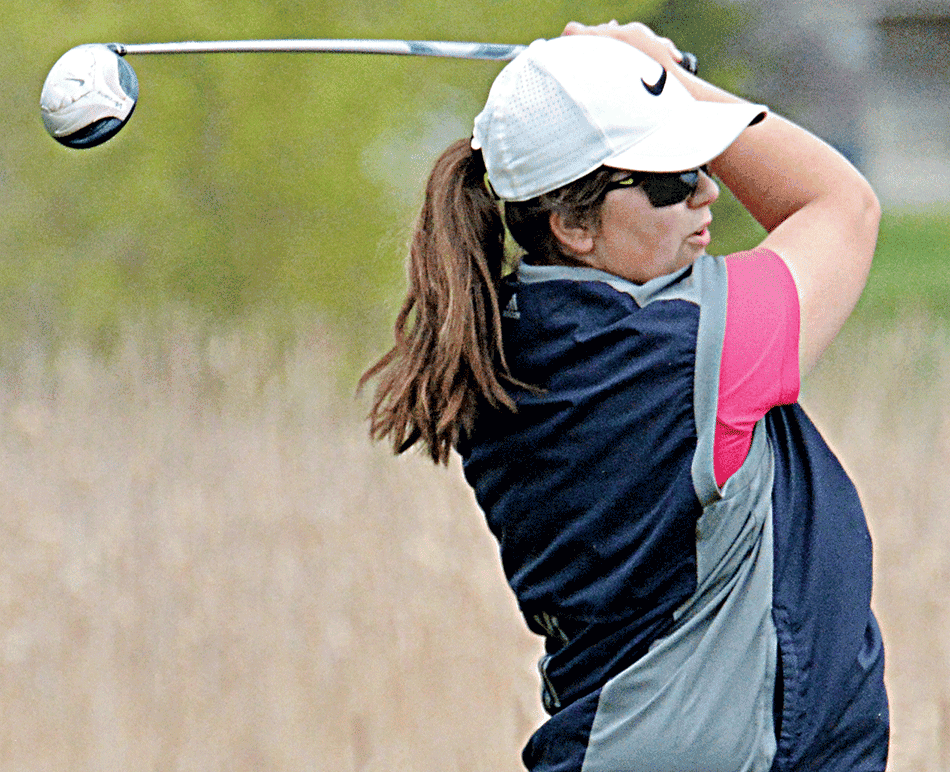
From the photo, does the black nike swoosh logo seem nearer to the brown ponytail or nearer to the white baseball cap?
the white baseball cap

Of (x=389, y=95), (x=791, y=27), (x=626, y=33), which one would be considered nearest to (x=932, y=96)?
(x=791, y=27)

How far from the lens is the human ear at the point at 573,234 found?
1597mm

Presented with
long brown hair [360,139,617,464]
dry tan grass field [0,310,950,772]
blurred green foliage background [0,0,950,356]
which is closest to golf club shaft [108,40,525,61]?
long brown hair [360,139,617,464]

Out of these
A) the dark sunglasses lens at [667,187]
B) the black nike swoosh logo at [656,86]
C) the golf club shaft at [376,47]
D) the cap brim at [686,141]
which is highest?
the golf club shaft at [376,47]

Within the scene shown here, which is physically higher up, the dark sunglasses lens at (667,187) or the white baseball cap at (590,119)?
the white baseball cap at (590,119)

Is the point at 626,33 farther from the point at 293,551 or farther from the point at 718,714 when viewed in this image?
the point at 293,551

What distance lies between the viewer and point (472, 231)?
5.36 feet

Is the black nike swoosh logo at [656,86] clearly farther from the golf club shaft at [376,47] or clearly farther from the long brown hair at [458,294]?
the golf club shaft at [376,47]

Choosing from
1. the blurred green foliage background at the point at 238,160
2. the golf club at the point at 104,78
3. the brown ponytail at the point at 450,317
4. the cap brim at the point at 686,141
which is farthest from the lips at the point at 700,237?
the blurred green foliage background at the point at 238,160

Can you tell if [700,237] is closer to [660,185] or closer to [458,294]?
[660,185]

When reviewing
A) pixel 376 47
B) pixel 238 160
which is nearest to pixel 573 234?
pixel 376 47

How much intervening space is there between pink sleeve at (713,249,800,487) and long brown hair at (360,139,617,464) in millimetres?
211

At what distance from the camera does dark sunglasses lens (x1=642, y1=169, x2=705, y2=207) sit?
1.56 meters

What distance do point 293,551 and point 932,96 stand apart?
16968 millimetres
